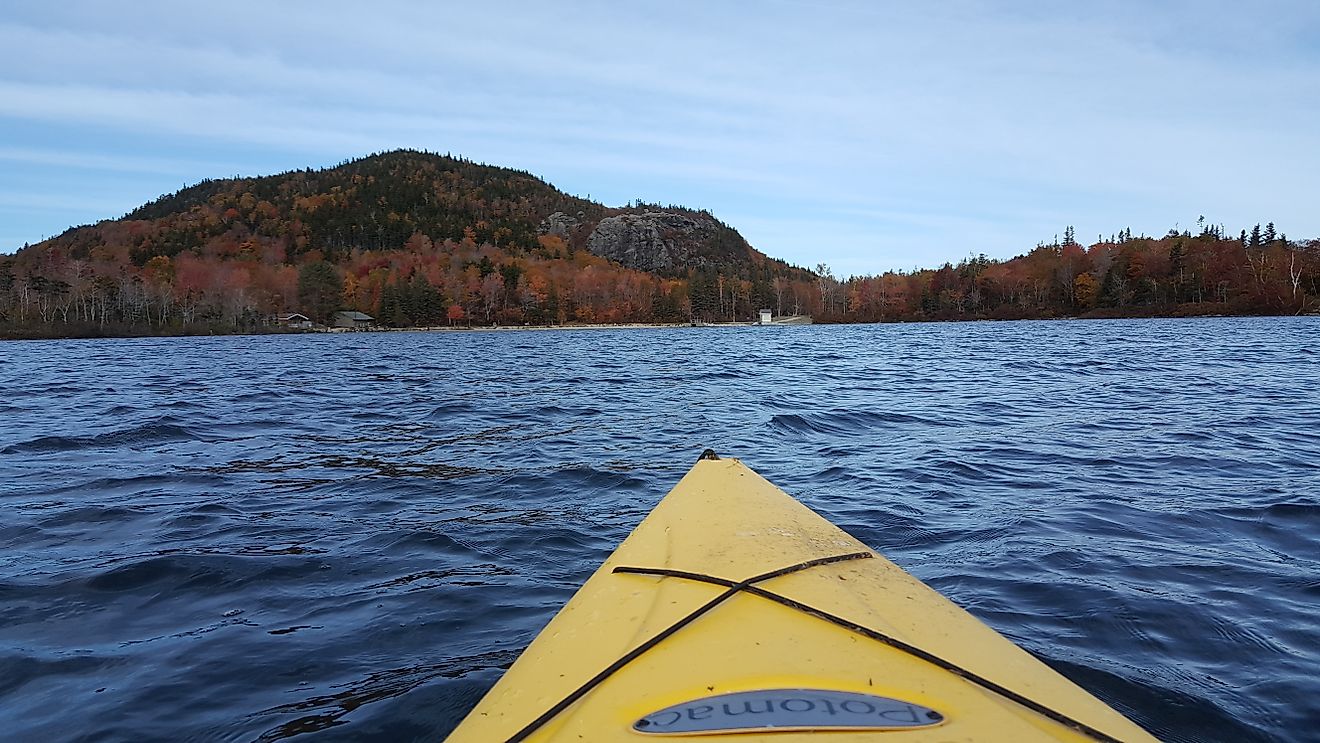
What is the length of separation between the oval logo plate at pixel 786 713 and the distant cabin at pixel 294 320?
118m

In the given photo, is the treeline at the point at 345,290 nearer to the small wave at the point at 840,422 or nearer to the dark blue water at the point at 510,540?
the dark blue water at the point at 510,540

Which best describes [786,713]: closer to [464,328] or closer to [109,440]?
[109,440]

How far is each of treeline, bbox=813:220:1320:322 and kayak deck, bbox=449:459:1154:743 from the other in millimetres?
97314

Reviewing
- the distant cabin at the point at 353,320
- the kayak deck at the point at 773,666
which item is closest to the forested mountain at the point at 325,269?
the distant cabin at the point at 353,320

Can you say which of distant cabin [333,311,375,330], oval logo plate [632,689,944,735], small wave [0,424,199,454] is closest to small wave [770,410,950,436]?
small wave [0,424,199,454]

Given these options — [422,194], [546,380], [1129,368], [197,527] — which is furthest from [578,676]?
[422,194]

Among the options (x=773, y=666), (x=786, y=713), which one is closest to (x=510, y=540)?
(x=773, y=666)

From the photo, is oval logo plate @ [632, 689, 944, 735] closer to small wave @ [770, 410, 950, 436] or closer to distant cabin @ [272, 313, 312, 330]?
small wave @ [770, 410, 950, 436]

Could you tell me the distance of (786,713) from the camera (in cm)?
196

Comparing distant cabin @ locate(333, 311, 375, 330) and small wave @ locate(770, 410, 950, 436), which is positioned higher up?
distant cabin @ locate(333, 311, 375, 330)

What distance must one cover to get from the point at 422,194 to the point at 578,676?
198 m

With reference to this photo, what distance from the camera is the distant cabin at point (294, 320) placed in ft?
356

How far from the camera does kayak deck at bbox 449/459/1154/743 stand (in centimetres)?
194

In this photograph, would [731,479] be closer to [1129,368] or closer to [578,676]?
[578,676]
